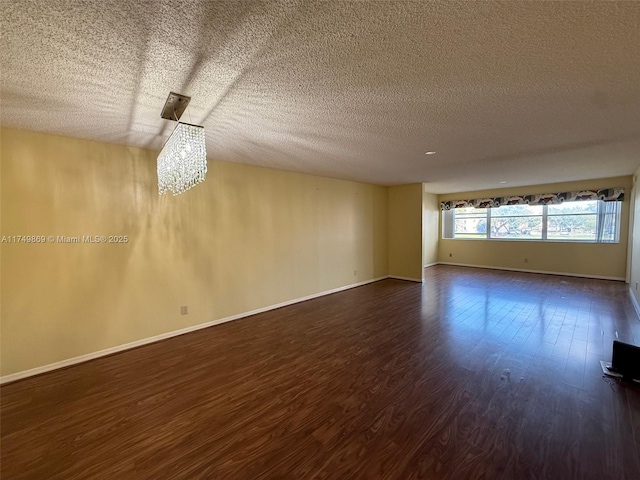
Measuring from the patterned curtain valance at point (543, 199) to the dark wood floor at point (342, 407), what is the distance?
356 cm

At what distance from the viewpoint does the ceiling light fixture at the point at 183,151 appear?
194 centimetres

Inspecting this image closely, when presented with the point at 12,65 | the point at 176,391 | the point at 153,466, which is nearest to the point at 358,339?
the point at 176,391

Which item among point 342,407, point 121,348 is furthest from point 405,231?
point 121,348

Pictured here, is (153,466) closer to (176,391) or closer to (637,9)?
(176,391)

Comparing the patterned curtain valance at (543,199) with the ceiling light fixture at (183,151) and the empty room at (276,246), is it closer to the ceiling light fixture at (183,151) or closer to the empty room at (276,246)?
the empty room at (276,246)

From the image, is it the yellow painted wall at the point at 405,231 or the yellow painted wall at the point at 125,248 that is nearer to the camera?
the yellow painted wall at the point at 125,248

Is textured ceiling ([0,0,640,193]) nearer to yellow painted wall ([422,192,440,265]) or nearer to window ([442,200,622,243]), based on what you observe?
window ([442,200,622,243])

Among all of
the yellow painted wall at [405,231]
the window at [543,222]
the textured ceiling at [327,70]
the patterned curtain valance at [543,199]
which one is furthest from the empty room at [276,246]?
the window at [543,222]

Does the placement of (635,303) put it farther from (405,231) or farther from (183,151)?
(183,151)

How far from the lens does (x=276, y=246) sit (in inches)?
179

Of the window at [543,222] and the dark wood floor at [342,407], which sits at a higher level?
the window at [543,222]

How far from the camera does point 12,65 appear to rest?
1.53 m

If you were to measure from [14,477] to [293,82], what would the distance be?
289 centimetres

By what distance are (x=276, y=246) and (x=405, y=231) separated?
11.4 feet
